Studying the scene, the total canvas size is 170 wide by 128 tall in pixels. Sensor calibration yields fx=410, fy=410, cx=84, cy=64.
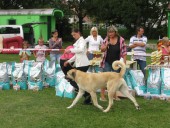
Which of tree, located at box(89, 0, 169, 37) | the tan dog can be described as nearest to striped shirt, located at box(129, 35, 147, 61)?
the tan dog

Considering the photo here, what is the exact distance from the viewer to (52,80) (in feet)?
37.4

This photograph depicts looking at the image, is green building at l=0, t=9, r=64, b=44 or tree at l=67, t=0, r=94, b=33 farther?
tree at l=67, t=0, r=94, b=33

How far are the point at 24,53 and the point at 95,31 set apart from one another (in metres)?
2.79

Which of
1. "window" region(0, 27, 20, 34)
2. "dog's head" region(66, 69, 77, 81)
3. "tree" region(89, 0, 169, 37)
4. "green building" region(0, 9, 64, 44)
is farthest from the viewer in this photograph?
"tree" region(89, 0, 169, 37)

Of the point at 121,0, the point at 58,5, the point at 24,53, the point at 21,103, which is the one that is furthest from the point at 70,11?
the point at 21,103

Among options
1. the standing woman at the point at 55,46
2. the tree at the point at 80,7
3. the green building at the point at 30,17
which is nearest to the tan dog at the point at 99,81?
the standing woman at the point at 55,46

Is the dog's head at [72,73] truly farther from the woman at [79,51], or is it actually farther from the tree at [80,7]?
the tree at [80,7]

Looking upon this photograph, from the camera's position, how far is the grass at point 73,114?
700 cm

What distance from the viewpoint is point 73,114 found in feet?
25.5

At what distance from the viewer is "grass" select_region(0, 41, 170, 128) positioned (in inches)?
276

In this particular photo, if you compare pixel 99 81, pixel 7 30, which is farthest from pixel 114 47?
pixel 7 30

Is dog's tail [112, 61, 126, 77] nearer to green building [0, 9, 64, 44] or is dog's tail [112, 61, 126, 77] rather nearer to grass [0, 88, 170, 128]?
grass [0, 88, 170, 128]

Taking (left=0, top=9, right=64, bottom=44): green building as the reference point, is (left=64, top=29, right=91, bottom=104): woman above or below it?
below

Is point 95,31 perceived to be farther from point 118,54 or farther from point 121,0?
point 121,0
